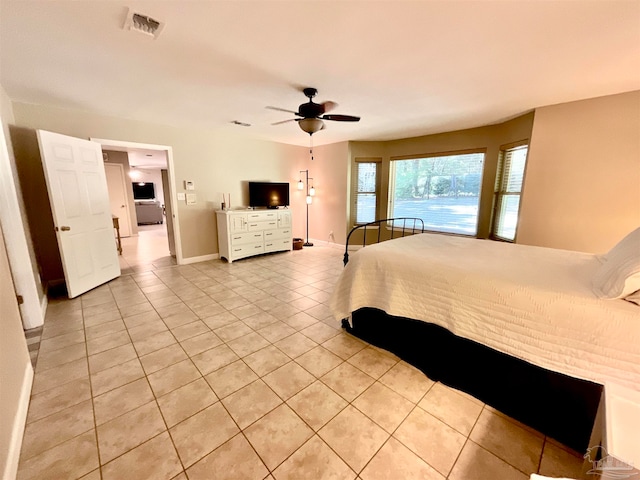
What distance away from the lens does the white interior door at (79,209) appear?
9.82ft

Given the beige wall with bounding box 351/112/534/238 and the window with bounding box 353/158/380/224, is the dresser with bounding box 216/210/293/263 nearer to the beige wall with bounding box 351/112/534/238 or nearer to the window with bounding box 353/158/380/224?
the window with bounding box 353/158/380/224

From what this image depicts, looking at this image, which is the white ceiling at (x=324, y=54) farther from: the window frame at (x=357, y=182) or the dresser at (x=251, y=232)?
the window frame at (x=357, y=182)

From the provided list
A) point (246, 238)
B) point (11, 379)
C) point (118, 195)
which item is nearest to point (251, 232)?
point (246, 238)

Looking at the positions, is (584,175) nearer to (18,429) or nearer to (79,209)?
(18,429)

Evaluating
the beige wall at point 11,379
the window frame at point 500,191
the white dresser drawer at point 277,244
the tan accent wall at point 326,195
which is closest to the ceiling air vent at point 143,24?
the beige wall at point 11,379

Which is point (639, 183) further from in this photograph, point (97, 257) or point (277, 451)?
point (97, 257)

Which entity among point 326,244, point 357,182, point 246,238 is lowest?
point 326,244

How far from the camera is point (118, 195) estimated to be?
7.08 metres

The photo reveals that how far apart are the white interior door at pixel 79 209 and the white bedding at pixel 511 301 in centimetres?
339

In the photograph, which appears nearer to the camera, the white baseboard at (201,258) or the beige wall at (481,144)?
the beige wall at (481,144)

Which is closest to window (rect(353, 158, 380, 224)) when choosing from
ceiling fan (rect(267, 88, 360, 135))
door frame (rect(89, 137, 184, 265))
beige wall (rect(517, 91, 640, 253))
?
beige wall (rect(517, 91, 640, 253))

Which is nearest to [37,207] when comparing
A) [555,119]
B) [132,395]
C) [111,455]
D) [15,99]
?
[15,99]

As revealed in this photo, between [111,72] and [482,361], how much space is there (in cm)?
388

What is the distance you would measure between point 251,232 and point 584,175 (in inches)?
194
